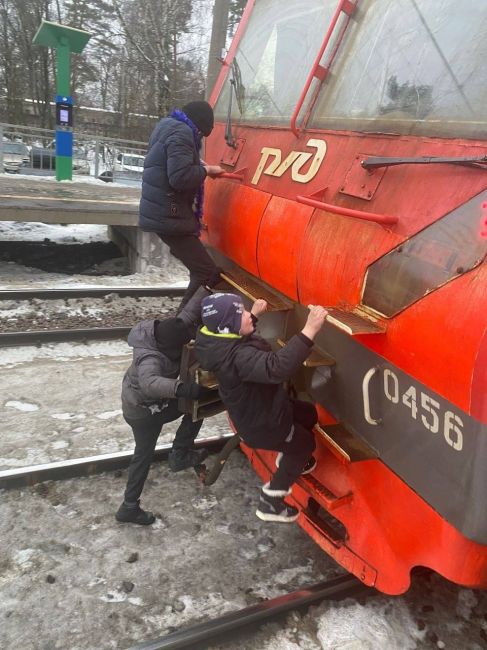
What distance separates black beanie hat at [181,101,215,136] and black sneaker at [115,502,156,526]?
2.34 m

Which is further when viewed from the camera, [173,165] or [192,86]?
[192,86]

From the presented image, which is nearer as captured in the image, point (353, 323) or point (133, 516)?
point (353, 323)

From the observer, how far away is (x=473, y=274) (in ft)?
5.18

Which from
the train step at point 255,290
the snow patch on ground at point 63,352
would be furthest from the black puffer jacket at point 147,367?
the snow patch on ground at point 63,352

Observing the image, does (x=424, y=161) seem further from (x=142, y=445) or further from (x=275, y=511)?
(x=142, y=445)

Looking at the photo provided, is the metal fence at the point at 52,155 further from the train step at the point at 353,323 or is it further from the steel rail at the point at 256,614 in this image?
the train step at the point at 353,323

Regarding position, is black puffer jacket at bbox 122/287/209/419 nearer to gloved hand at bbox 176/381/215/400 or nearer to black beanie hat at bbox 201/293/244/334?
gloved hand at bbox 176/381/215/400

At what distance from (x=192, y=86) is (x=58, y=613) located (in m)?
24.0

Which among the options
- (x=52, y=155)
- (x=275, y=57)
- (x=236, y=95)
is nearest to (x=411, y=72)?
(x=275, y=57)

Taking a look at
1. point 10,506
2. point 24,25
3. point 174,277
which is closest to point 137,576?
point 10,506

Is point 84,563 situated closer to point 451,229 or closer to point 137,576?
point 137,576

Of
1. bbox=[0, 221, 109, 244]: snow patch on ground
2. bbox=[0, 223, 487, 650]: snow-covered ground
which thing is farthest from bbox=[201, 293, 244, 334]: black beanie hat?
bbox=[0, 221, 109, 244]: snow patch on ground

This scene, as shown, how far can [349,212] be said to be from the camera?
199cm

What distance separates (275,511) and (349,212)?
1437 millimetres
